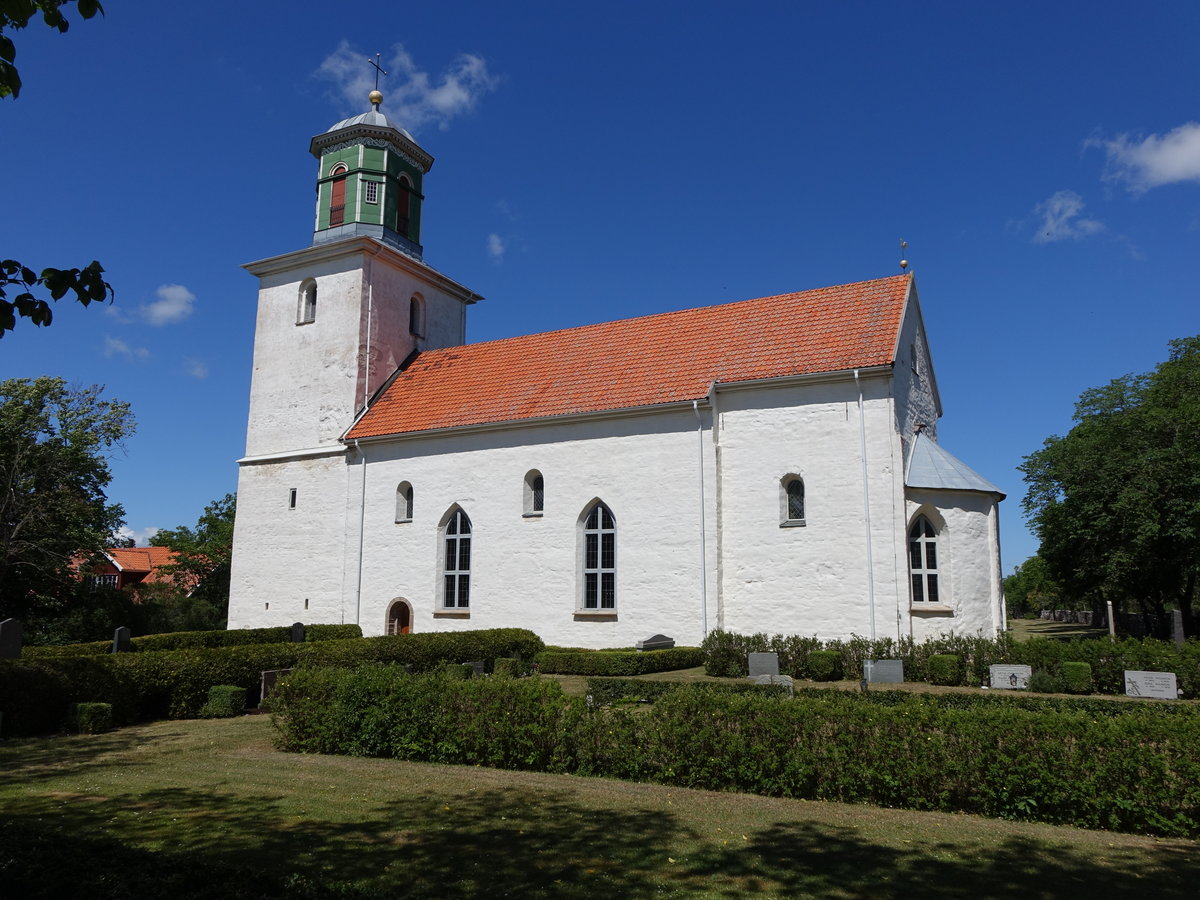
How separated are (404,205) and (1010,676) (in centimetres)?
2207

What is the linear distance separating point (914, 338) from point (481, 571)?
497 inches

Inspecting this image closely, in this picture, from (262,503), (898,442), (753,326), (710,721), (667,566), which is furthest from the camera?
(262,503)

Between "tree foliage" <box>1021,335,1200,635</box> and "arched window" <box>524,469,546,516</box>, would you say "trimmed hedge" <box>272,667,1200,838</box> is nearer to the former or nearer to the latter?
"arched window" <box>524,469,546,516</box>

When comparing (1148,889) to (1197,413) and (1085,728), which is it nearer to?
(1085,728)

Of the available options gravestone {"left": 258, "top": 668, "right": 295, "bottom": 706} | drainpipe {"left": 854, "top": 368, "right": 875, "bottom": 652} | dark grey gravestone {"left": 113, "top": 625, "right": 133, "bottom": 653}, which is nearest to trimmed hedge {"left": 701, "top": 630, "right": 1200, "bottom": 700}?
drainpipe {"left": 854, "top": 368, "right": 875, "bottom": 652}

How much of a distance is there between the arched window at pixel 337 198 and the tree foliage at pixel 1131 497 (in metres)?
27.6

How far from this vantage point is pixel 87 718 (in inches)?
490

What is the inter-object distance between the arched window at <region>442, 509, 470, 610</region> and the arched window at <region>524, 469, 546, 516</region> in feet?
6.53

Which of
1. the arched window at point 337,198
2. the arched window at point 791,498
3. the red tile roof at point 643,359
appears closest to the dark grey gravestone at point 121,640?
the red tile roof at point 643,359

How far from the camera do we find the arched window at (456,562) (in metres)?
22.9

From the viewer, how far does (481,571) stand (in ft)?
73.5

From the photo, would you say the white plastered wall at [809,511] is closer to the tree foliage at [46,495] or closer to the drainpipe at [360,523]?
the drainpipe at [360,523]

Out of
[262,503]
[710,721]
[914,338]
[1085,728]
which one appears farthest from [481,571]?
[1085,728]

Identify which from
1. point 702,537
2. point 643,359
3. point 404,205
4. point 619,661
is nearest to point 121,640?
point 619,661
